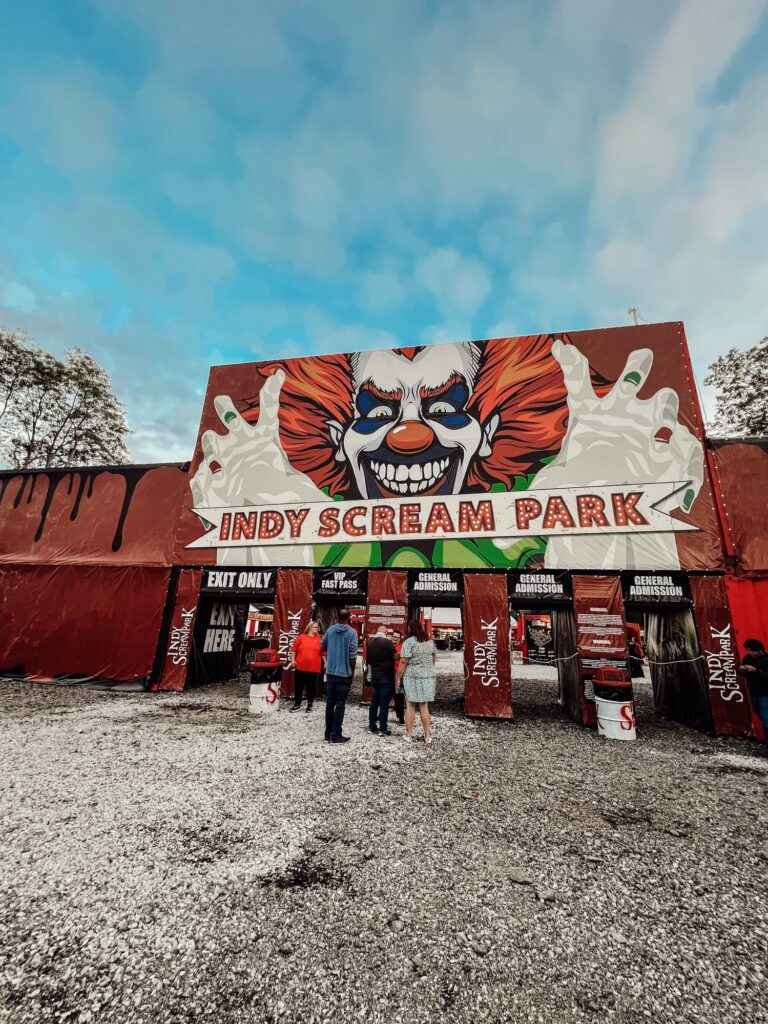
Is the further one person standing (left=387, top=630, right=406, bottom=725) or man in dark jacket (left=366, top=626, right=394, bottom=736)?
person standing (left=387, top=630, right=406, bottom=725)

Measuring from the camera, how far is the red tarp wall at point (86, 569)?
11.7 metres

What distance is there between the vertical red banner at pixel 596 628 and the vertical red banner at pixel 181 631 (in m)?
9.86

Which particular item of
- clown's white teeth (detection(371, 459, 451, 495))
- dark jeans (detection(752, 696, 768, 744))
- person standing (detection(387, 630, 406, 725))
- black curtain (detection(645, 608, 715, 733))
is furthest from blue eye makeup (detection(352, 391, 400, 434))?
dark jeans (detection(752, 696, 768, 744))

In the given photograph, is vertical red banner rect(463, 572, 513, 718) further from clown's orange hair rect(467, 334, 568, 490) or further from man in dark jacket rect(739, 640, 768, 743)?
man in dark jacket rect(739, 640, 768, 743)

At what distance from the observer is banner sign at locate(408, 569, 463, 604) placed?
9969 millimetres

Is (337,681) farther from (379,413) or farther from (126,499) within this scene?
(126,499)

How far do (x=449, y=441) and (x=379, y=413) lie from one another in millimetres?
2280

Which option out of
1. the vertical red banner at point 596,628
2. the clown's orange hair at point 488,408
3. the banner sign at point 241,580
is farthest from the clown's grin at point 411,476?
the vertical red banner at point 596,628

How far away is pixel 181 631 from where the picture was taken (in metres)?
11.3

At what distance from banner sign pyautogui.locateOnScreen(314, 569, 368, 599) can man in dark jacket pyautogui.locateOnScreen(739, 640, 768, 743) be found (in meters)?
7.57

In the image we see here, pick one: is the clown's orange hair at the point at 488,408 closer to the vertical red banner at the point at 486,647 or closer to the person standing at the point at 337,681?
the vertical red banner at the point at 486,647

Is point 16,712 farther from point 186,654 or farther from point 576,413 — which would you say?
point 576,413

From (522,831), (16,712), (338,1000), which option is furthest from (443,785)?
(16,712)

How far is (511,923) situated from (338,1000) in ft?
3.90
